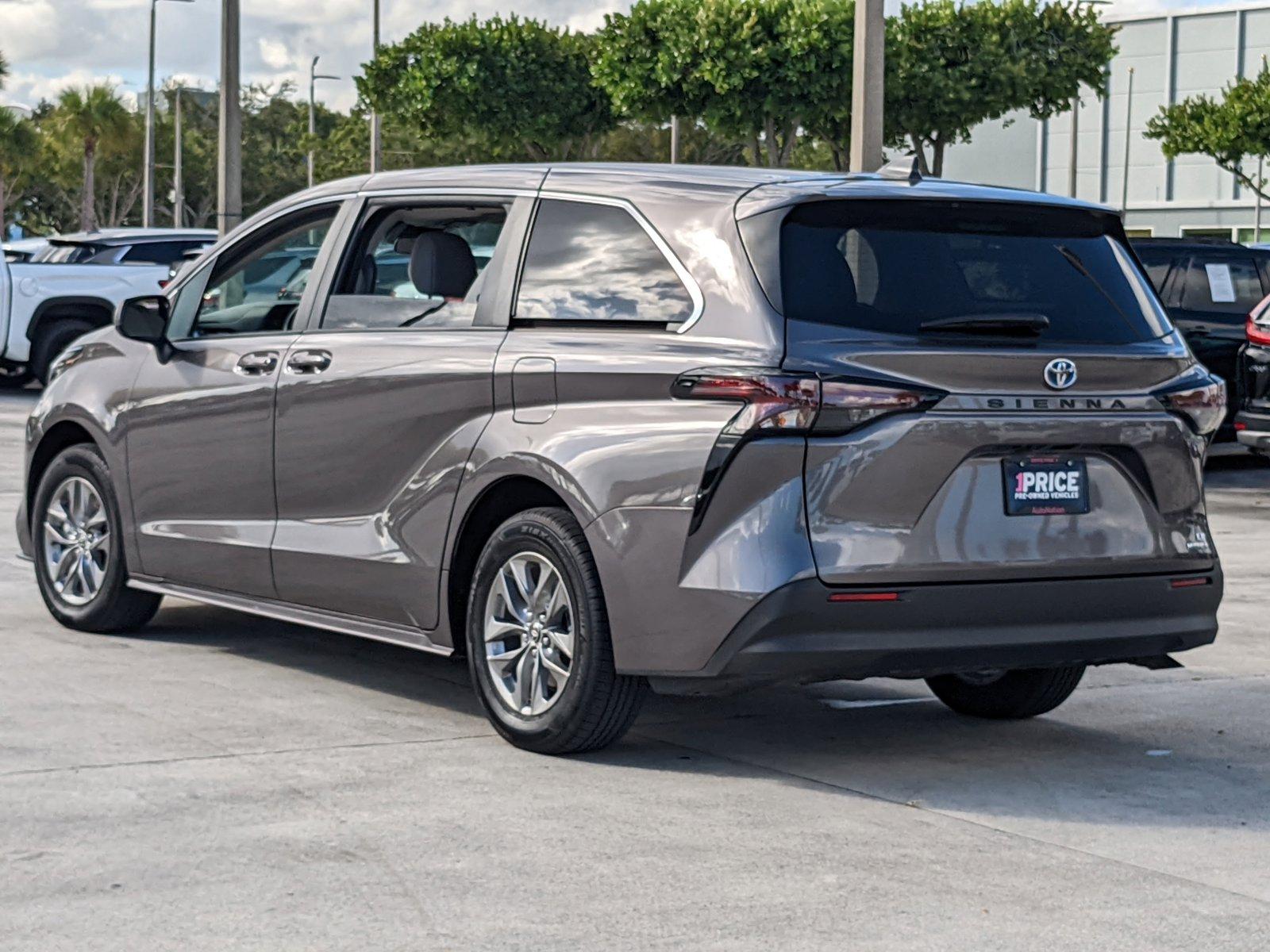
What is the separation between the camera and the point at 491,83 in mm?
47875

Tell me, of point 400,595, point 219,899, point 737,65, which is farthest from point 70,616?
point 737,65

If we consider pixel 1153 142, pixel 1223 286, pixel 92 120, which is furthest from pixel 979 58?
pixel 92 120

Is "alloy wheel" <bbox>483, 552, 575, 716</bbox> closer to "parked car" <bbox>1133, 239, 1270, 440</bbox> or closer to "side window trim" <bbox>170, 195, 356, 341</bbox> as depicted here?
"side window trim" <bbox>170, 195, 356, 341</bbox>

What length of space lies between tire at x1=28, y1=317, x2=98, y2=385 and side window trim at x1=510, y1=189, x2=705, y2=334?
56.0ft

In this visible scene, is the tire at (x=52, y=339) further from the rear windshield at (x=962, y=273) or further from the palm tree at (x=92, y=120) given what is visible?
the palm tree at (x=92, y=120)

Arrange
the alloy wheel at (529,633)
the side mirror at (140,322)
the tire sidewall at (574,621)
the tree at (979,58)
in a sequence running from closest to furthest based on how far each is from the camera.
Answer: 1. the tire sidewall at (574,621)
2. the alloy wheel at (529,633)
3. the side mirror at (140,322)
4. the tree at (979,58)

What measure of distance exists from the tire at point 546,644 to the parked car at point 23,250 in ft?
61.8

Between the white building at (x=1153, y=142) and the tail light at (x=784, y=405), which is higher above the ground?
the white building at (x=1153, y=142)

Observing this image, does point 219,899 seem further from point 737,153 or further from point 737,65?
point 737,153

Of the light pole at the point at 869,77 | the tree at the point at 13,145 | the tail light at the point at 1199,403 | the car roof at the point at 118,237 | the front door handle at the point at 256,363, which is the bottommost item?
the tail light at the point at 1199,403

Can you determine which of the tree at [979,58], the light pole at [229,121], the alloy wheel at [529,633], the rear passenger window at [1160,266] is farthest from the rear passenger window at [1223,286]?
the tree at [979,58]

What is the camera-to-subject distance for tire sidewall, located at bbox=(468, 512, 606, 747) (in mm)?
6117

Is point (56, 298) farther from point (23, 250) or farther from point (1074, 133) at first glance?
point (1074, 133)

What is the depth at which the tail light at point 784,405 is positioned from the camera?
18.8 feet
